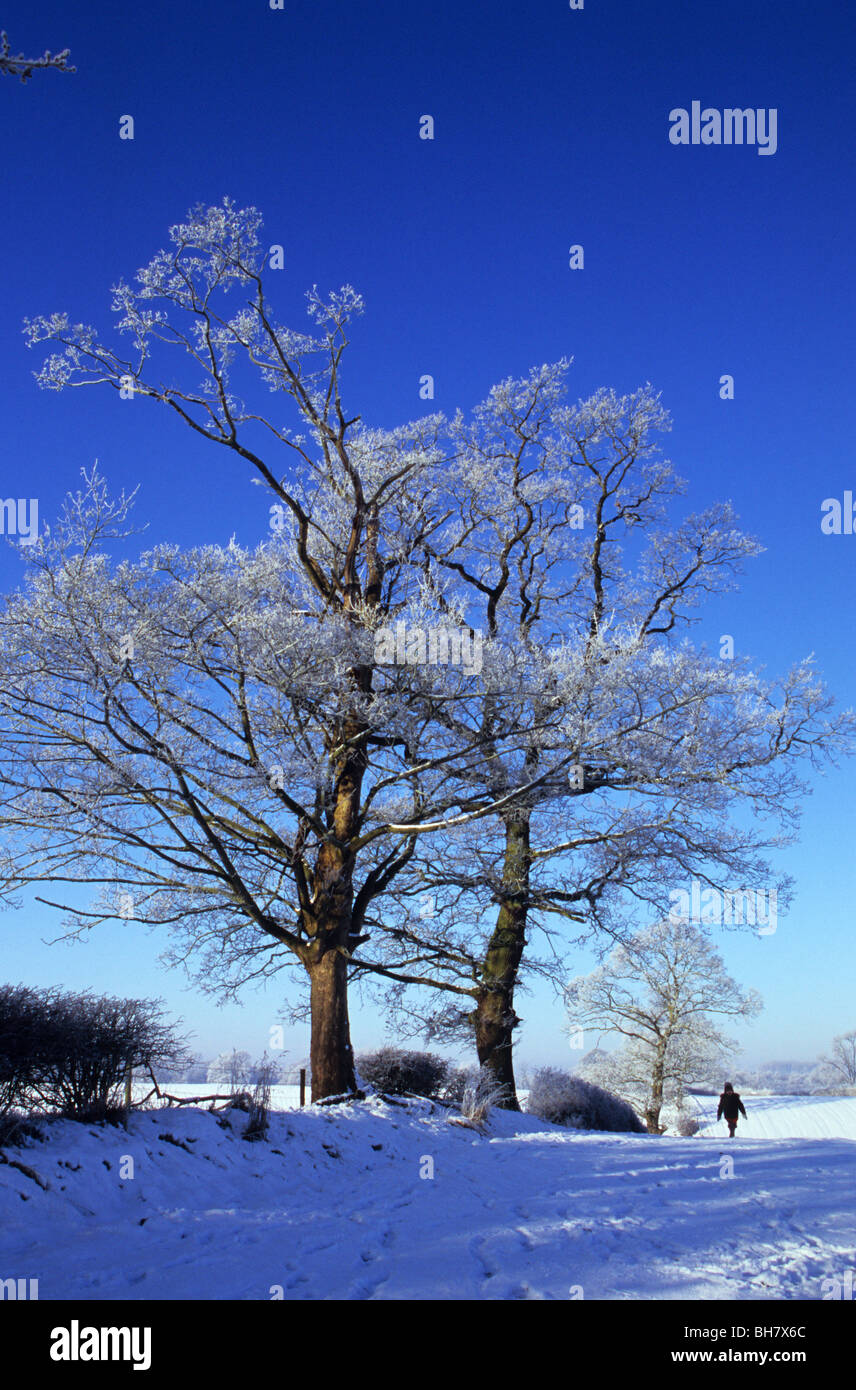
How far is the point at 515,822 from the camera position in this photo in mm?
14875

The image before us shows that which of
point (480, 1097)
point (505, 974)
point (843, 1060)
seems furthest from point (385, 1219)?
point (843, 1060)

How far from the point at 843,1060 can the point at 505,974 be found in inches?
2473

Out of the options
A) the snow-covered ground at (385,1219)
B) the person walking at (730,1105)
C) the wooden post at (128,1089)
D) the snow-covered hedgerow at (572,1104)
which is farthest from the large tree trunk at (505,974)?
the wooden post at (128,1089)

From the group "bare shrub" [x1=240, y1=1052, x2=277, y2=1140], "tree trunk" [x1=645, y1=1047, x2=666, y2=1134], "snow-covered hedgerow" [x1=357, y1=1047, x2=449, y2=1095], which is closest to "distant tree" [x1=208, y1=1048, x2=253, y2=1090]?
"bare shrub" [x1=240, y1=1052, x2=277, y2=1140]

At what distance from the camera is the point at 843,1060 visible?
66.8 metres

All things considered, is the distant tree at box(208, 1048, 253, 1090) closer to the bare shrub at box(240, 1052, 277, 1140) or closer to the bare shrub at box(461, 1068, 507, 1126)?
the bare shrub at box(240, 1052, 277, 1140)

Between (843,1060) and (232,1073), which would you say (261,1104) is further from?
(843,1060)

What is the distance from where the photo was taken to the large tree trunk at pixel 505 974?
16.0m

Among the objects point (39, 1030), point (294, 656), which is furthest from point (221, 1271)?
point (294, 656)

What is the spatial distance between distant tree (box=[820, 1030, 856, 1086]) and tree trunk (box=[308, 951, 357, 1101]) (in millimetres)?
66125

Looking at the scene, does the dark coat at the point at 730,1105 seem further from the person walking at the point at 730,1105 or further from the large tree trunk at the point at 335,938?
the large tree trunk at the point at 335,938

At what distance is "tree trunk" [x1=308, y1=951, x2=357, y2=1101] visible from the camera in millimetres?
11742
